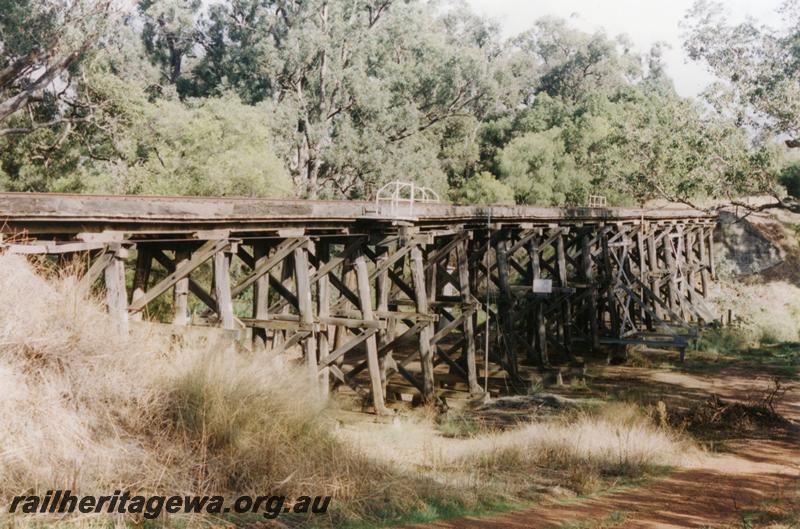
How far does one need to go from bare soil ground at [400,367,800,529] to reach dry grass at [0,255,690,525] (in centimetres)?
39

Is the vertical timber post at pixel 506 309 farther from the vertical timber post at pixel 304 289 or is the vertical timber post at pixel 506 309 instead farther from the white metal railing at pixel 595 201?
the white metal railing at pixel 595 201

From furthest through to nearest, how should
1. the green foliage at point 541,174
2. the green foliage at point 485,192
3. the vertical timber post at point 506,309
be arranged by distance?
the green foliage at point 541,174
the green foliage at point 485,192
the vertical timber post at point 506,309

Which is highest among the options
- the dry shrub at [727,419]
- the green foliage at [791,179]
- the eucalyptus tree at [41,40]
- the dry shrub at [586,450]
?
the eucalyptus tree at [41,40]

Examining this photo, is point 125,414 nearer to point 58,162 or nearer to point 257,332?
point 257,332

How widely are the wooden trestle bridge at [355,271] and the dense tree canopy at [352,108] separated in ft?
9.13

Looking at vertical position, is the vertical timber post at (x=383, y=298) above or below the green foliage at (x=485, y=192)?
below

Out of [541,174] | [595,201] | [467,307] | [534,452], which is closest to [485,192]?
[541,174]

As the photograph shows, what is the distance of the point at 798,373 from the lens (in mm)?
14156

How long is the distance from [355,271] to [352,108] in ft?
56.5

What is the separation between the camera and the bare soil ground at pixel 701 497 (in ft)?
16.5

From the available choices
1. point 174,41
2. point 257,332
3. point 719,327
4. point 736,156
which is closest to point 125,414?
point 257,332

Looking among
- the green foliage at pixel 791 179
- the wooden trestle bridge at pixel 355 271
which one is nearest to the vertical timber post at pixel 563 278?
the wooden trestle bridge at pixel 355 271

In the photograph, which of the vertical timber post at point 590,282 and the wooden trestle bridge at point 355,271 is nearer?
the wooden trestle bridge at point 355,271

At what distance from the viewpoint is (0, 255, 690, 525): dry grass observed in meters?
4.05
